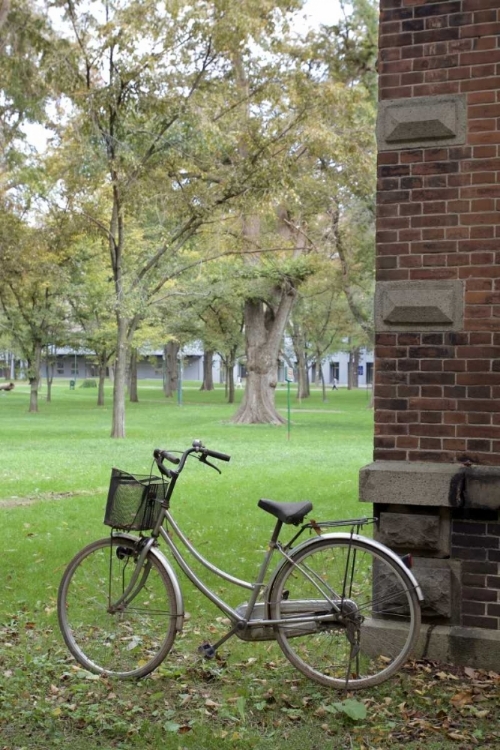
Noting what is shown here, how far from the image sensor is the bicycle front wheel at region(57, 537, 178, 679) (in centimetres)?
493

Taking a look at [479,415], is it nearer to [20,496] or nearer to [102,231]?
[20,496]

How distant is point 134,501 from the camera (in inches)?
193

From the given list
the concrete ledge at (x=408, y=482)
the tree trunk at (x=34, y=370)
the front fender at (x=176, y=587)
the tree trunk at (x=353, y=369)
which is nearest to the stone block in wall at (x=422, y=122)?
the concrete ledge at (x=408, y=482)

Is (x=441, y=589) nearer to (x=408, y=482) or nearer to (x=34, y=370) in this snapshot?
(x=408, y=482)

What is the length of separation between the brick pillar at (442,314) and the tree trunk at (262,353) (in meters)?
24.8

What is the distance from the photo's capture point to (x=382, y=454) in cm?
525

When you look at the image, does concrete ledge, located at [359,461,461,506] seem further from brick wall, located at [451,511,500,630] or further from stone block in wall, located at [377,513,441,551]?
brick wall, located at [451,511,500,630]

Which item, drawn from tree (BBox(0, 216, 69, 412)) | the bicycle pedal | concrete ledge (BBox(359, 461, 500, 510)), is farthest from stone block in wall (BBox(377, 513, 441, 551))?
tree (BBox(0, 216, 69, 412))

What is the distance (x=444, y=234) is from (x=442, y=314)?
470mm

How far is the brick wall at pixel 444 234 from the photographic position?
5.06 m

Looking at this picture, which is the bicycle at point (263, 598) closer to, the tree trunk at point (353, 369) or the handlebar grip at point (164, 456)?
the handlebar grip at point (164, 456)

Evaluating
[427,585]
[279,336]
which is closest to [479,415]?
[427,585]

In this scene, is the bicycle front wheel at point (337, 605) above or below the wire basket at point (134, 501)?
below

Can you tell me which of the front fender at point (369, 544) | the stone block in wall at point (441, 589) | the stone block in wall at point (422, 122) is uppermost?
the stone block in wall at point (422, 122)
